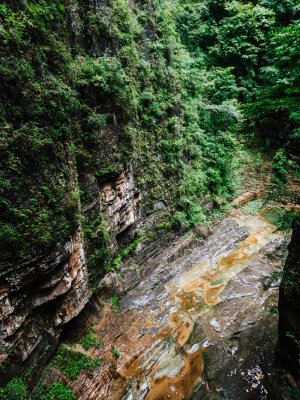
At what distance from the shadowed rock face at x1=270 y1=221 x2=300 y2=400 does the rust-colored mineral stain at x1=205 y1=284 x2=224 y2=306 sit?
12.4 feet

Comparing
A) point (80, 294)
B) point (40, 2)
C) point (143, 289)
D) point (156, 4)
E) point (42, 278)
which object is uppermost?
point (156, 4)

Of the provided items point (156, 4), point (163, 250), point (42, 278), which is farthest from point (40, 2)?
point (163, 250)

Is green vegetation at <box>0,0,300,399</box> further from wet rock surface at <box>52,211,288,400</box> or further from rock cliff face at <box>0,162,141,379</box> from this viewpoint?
wet rock surface at <box>52,211,288,400</box>

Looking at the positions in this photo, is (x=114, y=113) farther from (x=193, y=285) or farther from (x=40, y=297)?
(x=193, y=285)

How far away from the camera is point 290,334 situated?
139 inches

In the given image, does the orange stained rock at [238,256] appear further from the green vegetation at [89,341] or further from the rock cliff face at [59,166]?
the green vegetation at [89,341]

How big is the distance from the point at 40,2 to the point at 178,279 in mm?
10399

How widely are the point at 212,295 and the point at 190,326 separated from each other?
5.82 feet

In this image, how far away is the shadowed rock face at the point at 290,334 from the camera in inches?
134

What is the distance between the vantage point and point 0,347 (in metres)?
3.42

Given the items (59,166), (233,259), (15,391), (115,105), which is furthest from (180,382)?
(115,105)

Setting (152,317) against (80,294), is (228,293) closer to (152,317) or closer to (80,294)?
(152,317)

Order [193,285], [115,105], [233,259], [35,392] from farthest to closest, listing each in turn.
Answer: [233,259], [193,285], [115,105], [35,392]

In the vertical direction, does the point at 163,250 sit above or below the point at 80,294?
below
